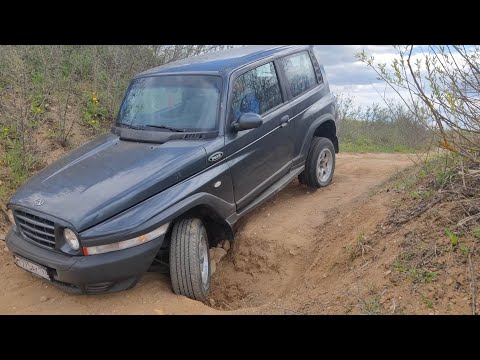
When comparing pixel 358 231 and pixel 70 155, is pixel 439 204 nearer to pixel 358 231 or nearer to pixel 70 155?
pixel 358 231

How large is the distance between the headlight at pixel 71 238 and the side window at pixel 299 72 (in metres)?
3.27

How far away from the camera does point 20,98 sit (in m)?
7.21

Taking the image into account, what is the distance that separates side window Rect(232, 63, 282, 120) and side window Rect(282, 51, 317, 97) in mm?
319

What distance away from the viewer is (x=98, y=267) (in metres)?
3.15

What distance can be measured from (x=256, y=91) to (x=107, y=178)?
204 centimetres

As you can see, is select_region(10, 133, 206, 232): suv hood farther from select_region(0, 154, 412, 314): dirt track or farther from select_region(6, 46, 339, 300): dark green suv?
select_region(0, 154, 412, 314): dirt track

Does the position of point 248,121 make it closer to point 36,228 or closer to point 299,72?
point 299,72

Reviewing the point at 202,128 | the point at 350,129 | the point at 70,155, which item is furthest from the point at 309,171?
the point at 350,129

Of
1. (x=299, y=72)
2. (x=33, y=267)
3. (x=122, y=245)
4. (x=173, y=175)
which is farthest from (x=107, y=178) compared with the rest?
(x=299, y=72)

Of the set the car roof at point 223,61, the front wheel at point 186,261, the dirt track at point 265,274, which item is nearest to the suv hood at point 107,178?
the front wheel at point 186,261

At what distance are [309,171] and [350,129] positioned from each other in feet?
29.0

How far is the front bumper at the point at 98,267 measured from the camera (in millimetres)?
3164

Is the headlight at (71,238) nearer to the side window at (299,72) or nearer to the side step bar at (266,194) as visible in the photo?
the side step bar at (266,194)

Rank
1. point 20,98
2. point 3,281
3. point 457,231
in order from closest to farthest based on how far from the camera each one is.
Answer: point 457,231 < point 3,281 < point 20,98
